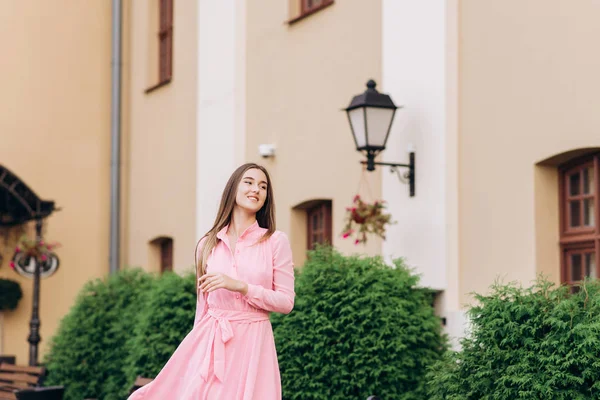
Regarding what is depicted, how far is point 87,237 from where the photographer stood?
16609mm

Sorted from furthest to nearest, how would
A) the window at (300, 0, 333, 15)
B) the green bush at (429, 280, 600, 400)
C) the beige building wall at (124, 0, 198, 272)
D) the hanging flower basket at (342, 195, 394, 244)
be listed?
the beige building wall at (124, 0, 198, 272)
the window at (300, 0, 333, 15)
the hanging flower basket at (342, 195, 394, 244)
the green bush at (429, 280, 600, 400)

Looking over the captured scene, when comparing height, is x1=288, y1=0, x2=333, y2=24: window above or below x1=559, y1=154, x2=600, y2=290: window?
above

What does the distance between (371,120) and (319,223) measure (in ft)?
8.17

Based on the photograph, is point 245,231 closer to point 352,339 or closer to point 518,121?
point 352,339

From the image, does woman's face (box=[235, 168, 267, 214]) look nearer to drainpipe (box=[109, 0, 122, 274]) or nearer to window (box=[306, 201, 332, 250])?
window (box=[306, 201, 332, 250])

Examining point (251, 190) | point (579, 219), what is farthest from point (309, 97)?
point (251, 190)

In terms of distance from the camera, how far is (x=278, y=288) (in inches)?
215

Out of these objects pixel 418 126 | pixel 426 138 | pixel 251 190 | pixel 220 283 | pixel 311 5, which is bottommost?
pixel 220 283

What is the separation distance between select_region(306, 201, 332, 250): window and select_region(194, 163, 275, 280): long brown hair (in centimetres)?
582

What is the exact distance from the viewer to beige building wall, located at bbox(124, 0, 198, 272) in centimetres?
1463

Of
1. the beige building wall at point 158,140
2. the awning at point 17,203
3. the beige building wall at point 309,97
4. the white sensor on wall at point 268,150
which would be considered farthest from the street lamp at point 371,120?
the awning at point 17,203

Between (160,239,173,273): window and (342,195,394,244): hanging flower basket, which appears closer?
(342,195,394,244): hanging flower basket

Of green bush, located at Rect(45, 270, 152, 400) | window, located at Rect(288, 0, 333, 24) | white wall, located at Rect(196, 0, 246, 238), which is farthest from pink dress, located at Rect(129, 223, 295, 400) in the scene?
white wall, located at Rect(196, 0, 246, 238)

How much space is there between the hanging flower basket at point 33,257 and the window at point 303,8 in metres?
5.42
